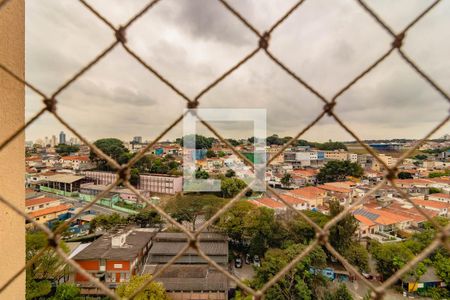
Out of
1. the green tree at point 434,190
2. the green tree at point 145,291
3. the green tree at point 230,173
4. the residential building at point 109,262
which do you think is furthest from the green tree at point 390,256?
the green tree at point 434,190

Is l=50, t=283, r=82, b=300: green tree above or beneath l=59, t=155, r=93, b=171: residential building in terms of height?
beneath

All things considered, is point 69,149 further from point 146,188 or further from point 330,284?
point 330,284

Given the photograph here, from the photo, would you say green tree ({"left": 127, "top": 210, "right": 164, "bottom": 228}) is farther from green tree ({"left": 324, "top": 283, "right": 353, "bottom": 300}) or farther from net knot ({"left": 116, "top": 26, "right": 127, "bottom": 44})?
net knot ({"left": 116, "top": 26, "right": 127, "bottom": 44})

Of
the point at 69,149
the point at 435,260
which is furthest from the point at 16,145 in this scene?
the point at 69,149

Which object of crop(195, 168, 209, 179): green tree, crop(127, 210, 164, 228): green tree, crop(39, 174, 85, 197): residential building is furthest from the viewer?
crop(39, 174, 85, 197): residential building

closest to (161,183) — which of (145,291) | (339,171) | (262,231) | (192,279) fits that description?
(262,231)

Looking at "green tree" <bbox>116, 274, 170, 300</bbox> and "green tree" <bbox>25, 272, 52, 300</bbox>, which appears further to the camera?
"green tree" <bbox>25, 272, 52, 300</bbox>

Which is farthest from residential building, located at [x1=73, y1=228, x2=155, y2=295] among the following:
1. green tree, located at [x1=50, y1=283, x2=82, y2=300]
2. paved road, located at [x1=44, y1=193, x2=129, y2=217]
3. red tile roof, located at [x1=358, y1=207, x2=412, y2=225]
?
red tile roof, located at [x1=358, y1=207, x2=412, y2=225]

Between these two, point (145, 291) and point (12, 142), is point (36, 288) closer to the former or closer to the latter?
point (145, 291)
